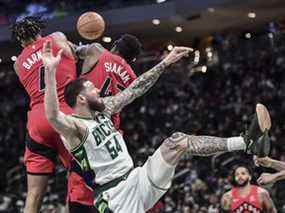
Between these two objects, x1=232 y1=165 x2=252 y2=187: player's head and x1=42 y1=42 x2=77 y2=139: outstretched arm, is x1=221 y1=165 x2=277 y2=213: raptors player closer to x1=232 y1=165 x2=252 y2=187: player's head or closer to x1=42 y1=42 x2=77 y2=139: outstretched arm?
x1=232 y1=165 x2=252 y2=187: player's head

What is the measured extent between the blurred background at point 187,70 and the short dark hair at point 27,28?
28.8ft

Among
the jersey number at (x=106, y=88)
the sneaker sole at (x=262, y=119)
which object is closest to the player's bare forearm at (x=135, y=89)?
the jersey number at (x=106, y=88)

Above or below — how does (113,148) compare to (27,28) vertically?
below

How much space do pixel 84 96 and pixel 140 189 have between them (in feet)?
2.72

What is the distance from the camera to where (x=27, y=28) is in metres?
6.05

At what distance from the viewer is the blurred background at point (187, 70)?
1625 cm

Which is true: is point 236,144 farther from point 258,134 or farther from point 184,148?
point 184,148

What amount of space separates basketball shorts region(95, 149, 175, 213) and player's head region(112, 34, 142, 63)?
5.72ft

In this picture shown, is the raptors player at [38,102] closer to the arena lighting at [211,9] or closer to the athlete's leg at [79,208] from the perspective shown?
the athlete's leg at [79,208]

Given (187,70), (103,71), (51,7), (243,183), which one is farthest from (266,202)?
(51,7)

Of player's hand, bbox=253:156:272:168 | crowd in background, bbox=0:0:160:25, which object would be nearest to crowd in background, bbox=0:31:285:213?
crowd in background, bbox=0:0:160:25

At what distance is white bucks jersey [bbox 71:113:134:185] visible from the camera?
5.29 m

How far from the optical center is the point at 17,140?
19.8 metres

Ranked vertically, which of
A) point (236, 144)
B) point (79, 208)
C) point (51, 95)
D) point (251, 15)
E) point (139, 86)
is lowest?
point (251, 15)
